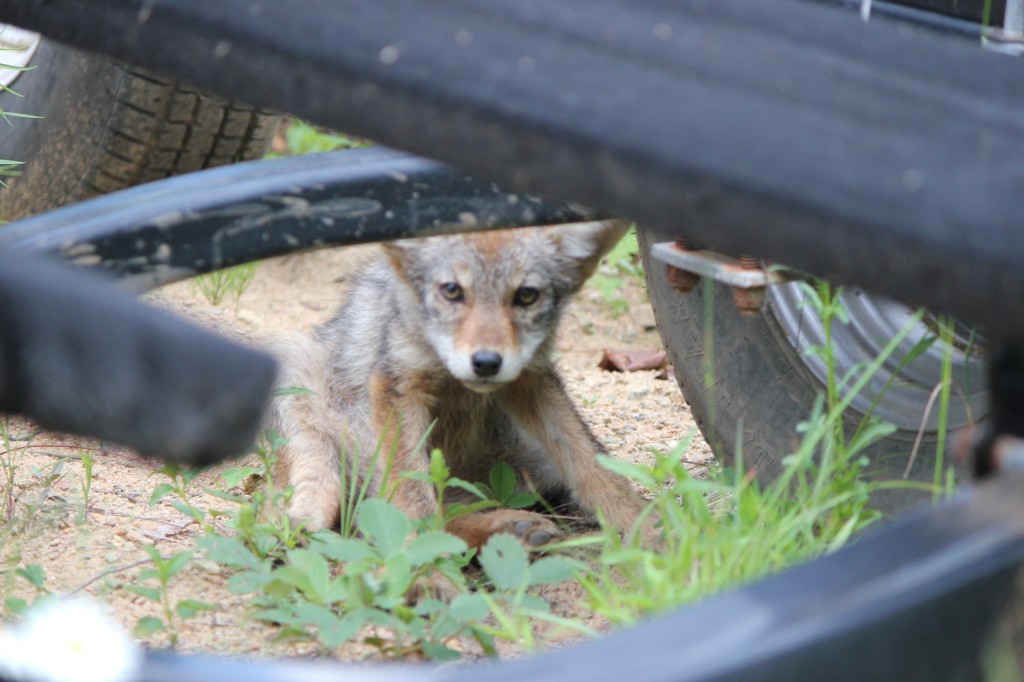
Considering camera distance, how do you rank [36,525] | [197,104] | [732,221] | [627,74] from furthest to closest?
[197,104], [36,525], [627,74], [732,221]

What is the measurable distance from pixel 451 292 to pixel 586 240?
0.48m

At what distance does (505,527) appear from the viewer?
3.38 meters

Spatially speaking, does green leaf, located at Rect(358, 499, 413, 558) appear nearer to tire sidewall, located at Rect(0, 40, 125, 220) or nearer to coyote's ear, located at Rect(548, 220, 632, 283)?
coyote's ear, located at Rect(548, 220, 632, 283)

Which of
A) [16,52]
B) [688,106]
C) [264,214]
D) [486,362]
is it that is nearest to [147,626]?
[264,214]

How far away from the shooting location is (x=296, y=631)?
2404 mm

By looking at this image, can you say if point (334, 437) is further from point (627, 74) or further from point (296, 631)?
point (627, 74)

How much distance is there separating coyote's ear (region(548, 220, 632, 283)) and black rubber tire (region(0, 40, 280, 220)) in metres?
1.70

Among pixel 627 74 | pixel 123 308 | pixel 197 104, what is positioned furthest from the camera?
pixel 197 104

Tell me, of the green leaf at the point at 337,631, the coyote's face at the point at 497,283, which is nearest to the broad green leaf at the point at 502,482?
the coyote's face at the point at 497,283

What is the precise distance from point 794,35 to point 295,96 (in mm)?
722

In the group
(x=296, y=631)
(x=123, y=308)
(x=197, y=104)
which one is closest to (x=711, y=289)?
(x=296, y=631)

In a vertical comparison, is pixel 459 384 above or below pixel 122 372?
below

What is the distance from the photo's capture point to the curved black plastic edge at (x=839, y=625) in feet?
3.18

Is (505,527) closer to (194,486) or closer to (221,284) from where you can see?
(194,486)
